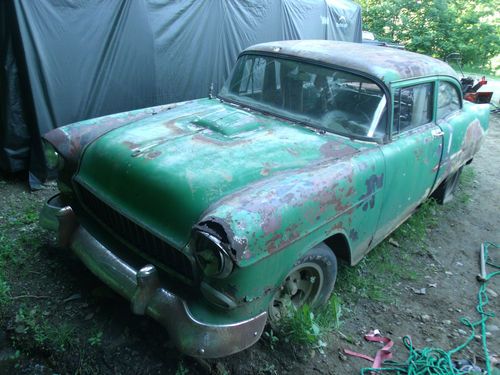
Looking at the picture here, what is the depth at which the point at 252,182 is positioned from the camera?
7.55 ft

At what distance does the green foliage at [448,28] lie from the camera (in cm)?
1761

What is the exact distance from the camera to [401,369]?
257cm

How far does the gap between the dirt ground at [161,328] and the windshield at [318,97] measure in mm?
1237

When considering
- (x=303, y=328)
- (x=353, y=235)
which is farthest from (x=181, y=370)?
(x=353, y=235)

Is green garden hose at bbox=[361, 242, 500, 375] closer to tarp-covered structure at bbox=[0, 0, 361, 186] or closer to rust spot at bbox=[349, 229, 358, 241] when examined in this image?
rust spot at bbox=[349, 229, 358, 241]

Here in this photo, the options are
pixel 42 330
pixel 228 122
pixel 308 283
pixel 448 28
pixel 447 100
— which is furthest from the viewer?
pixel 448 28

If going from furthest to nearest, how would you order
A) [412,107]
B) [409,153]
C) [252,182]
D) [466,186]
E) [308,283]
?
[466,186], [412,107], [409,153], [308,283], [252,182]

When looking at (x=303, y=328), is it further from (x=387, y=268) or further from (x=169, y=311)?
(x=387, y=268)

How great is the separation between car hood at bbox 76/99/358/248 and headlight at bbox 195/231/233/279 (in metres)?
0.16

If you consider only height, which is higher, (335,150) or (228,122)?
(228,122)

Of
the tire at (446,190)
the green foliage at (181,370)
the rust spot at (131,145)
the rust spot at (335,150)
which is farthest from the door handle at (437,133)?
the green foliage at (181,370)

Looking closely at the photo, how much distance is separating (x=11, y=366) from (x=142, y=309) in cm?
91

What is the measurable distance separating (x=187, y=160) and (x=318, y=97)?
1.30m

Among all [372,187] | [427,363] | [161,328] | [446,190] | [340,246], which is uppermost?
[372,187]
